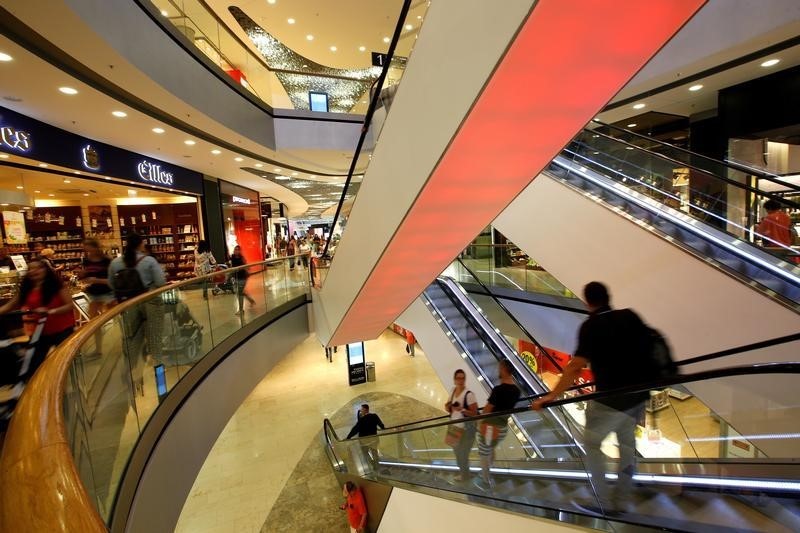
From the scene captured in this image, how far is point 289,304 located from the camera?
9.25 m

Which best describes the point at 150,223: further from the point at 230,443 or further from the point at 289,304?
the point at 230,443

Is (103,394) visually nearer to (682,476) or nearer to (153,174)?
(682,476)

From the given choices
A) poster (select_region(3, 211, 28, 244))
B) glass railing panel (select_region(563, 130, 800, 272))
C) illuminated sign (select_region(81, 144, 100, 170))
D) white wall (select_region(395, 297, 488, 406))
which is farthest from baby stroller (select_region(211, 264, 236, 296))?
poster (select_region(3, 211, 28, 244))

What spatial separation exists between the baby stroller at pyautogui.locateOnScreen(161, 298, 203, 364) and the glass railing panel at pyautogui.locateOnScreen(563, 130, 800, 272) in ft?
21.3

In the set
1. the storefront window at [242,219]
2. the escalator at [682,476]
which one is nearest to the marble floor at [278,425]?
the storefront window at [242,219]

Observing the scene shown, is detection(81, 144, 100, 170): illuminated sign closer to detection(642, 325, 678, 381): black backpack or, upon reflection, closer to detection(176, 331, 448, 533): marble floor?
detection(176, 331, 448, 533): marble floor

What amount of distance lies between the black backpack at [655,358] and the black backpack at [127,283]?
202 inches

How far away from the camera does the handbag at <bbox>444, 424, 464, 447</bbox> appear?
3.97 m

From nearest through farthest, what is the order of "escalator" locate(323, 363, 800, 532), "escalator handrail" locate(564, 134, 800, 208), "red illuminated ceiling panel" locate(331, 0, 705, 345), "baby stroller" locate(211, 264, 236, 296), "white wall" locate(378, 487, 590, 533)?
"escalator" locate(323, 363, 800, 532), "red illuminated ceiling panel" locate(331, 0, 705, 345), "white wall" locate(378, 487, 590, 533), "escalator handrail" locate(564, 134, 800, 208), "baby stroller" locate(211, 264, 236, 296)

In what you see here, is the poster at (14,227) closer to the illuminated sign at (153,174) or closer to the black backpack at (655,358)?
the illuminated sign at (153,174)

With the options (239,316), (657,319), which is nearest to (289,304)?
(239,316)

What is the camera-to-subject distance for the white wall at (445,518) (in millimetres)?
2937

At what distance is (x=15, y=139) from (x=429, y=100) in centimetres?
623

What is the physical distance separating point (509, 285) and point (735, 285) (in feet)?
18.9
